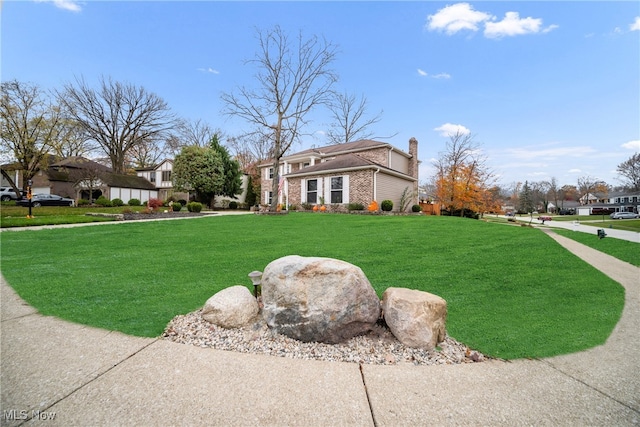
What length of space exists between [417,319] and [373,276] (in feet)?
6.31

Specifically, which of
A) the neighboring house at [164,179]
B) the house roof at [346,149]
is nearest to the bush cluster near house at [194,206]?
the house roof at [346,149]

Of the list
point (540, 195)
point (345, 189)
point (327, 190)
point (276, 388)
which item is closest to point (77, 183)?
point (327, 190)

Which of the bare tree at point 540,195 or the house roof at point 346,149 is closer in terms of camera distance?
the house roof at point 346,149

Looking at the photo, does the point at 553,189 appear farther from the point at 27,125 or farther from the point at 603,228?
the point at 27,125

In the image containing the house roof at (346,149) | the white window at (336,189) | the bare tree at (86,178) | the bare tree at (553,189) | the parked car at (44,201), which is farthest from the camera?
the bare tree at (553,189)

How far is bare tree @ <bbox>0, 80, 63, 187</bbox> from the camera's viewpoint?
19172mm

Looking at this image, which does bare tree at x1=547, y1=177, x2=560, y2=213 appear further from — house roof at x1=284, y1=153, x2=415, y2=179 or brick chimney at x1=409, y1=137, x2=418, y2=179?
house roof at x1=284, y1=153, x2=415, y2=179

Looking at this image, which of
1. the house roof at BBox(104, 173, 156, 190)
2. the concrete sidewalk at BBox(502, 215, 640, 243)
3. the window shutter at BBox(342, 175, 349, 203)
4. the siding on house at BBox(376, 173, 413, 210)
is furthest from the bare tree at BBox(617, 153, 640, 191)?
the house roof at BBox(104, 173, 156, 190)

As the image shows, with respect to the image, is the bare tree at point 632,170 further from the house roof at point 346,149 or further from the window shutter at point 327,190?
the window shutter at point 327,190

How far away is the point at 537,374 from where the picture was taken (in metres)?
2.20

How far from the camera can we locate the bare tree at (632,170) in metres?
37.5

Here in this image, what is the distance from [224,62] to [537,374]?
58.4ft

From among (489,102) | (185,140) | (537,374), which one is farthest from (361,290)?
(185,140)
